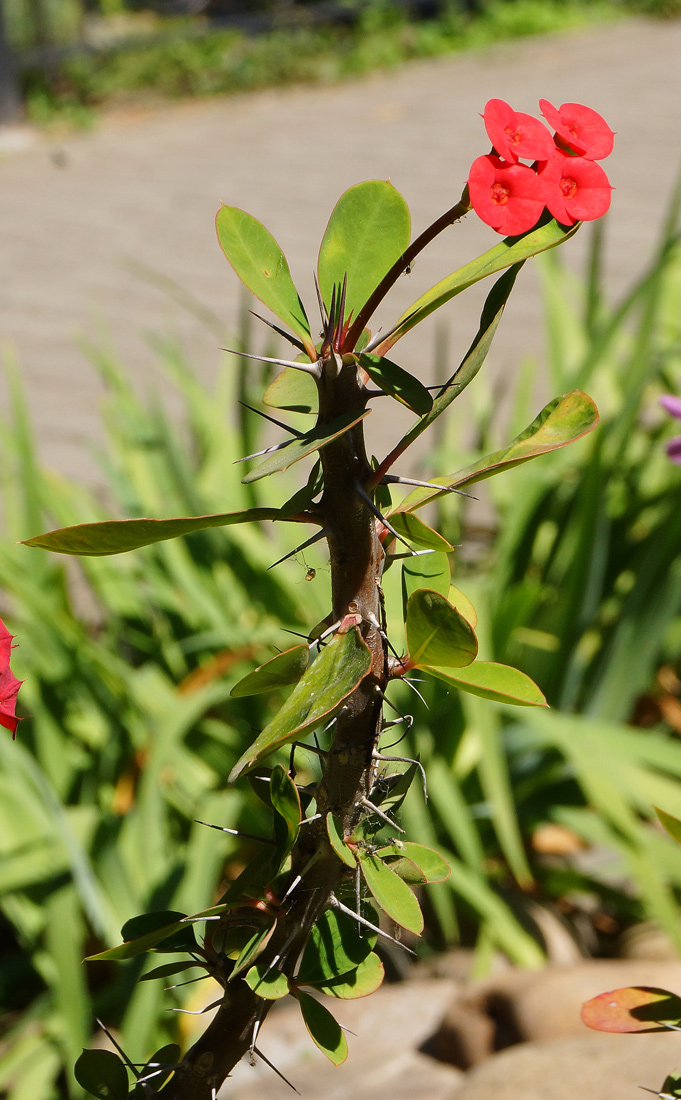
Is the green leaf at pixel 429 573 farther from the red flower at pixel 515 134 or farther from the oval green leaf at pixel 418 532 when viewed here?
the red flower at pixel 515 134

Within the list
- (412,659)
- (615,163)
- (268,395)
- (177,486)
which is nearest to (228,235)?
(268,395)

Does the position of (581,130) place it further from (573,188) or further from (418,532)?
(418,532)

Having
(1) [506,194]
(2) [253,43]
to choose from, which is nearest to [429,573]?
(1) [506,194]

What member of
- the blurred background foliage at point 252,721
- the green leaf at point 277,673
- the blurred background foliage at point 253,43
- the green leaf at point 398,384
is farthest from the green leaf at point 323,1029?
the blurred background foliage at point 253,43

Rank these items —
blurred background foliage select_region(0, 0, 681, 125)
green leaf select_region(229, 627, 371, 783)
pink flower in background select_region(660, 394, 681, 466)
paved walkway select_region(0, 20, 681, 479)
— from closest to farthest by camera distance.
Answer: green leaf select_region(229, 627, 371, 783) → pink flower in background select_region(660, 394, 681, 466) → paved walkway select_region(0, 20, 681, 479) → blurred background foliage select_region(0, 0, 681, 125)

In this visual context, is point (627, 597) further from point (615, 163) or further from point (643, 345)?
point (615, 163)

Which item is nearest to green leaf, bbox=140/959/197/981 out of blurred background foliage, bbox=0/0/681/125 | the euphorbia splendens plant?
the euphorbia splendens plant

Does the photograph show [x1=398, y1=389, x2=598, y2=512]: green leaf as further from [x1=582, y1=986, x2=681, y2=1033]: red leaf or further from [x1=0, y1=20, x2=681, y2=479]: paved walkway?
[x1=0, y1=20, x2=681, y2=479]: paved walkway
